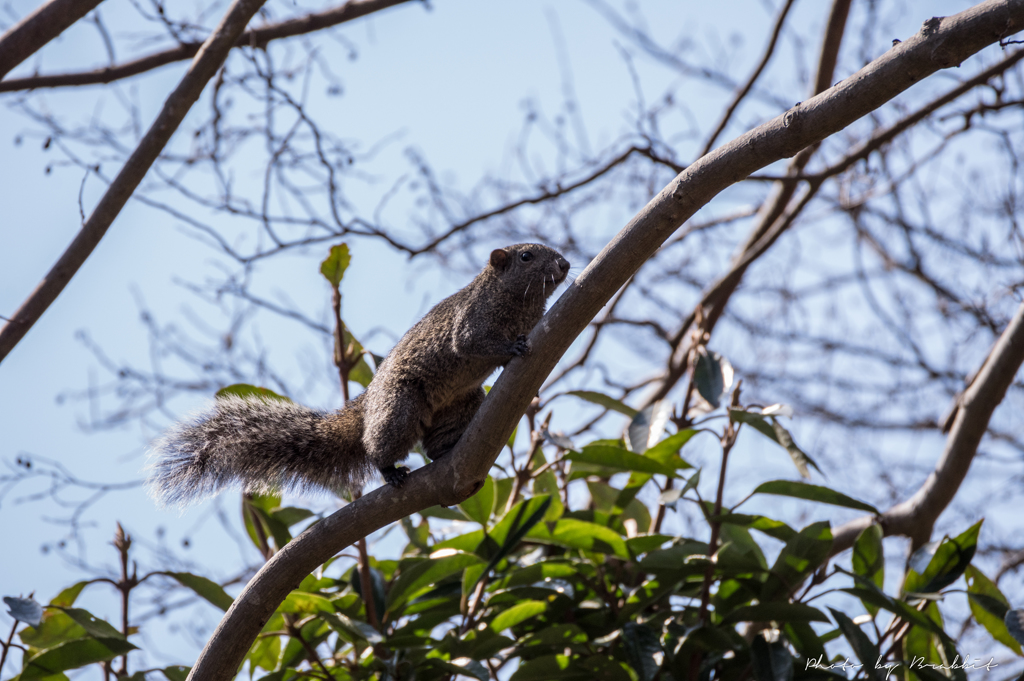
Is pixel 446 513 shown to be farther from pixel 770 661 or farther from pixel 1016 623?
pixel 1016 623

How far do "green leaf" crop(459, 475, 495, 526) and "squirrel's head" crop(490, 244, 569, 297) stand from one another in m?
0.76

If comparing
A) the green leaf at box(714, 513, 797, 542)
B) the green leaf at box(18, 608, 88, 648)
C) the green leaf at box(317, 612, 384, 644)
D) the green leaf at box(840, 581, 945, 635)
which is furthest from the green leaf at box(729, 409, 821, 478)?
the green leaf at box(18, 608, 88, 648)

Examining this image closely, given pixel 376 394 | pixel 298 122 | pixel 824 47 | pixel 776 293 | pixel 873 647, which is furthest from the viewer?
pixel 776 293

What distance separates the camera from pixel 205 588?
275cm

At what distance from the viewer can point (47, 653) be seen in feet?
8.45

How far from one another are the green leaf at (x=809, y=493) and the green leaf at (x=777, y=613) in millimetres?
379

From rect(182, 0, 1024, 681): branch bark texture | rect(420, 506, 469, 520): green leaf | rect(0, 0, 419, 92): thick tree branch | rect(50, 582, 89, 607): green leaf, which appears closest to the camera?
rect(182, 0, 1024, 681): branch bark texture

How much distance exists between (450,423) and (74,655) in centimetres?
144

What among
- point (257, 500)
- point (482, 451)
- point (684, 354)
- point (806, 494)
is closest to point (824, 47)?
point (684, 354)

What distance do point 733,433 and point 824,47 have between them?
100 inches

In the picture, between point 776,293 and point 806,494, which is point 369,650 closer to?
point 806,494

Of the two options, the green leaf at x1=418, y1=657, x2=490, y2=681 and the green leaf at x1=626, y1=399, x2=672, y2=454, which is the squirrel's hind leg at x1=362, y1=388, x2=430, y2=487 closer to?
the green leaf at x1=418, y1=657, x2=490, y2=681

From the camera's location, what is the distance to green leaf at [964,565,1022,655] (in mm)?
2662
